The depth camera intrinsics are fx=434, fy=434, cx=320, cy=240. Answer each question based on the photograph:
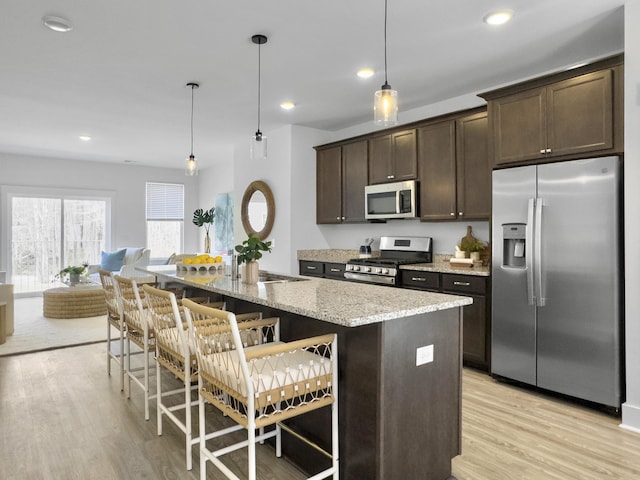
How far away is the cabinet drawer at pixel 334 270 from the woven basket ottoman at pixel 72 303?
10.2 feet

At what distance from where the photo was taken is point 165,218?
364 inches

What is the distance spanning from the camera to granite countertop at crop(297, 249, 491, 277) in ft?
12.3

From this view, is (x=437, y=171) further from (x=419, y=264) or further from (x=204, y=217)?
(x=204, y=217)

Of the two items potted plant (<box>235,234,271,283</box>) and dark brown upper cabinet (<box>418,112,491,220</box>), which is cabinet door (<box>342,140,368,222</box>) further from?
potted plant (<box>235,234,271,283</box>)

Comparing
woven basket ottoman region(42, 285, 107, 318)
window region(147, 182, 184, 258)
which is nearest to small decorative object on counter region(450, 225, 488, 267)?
woven basket ottoman region(42, 285, 107, 318)

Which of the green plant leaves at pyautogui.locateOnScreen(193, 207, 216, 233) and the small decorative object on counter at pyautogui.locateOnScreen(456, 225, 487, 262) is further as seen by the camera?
the green plant leaves at pyautogui.locateOnScreen(193, 207, 216, 233)

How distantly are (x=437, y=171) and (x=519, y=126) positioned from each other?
3.44 ft

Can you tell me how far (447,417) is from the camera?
2092 millimetres

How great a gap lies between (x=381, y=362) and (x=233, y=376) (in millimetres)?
614

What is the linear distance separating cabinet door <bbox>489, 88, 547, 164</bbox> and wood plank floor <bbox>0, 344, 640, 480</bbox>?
1.84 m

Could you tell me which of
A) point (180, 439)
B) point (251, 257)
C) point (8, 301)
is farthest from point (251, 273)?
point (8, 301)

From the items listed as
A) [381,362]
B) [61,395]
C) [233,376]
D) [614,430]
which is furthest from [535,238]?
[61,395]

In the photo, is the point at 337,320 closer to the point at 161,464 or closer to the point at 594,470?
the point at 161,464

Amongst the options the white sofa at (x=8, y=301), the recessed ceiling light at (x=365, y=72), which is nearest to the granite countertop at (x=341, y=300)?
the recessed ceiling light at (x=365, y=72)
